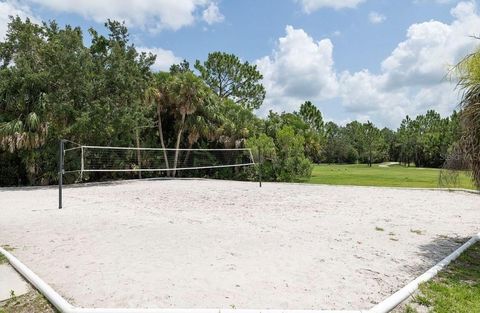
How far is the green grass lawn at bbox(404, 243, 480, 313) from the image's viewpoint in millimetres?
3387

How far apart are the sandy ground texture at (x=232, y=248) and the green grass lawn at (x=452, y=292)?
0.93ft

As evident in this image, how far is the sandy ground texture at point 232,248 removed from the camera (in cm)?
358

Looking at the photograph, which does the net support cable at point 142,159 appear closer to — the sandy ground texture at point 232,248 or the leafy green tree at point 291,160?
the leafy green tree at point 291,160

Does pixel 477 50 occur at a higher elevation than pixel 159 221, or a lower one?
higher

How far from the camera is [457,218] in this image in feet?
27.4

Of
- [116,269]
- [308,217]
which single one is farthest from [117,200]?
[116,269]

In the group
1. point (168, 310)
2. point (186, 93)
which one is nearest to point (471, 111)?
point (168, 310)

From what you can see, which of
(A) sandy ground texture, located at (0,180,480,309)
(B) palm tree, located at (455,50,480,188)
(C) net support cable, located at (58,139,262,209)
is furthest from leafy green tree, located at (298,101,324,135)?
(B) palm tree, located at (455,50,480,188)

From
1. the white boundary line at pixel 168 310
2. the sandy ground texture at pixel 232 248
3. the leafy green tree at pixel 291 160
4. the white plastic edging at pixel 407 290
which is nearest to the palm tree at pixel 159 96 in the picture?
the leafy green tree at pixel 291 160

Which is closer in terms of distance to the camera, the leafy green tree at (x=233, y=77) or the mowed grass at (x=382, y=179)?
the mowed grass at (x=382, y=179)

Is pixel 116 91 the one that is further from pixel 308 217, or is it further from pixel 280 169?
pixel 308 217

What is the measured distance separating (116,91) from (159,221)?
10.6 metres

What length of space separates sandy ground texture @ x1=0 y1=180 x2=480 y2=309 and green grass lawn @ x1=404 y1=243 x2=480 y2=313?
28 centimetres

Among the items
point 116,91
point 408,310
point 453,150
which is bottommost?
point 408,310
